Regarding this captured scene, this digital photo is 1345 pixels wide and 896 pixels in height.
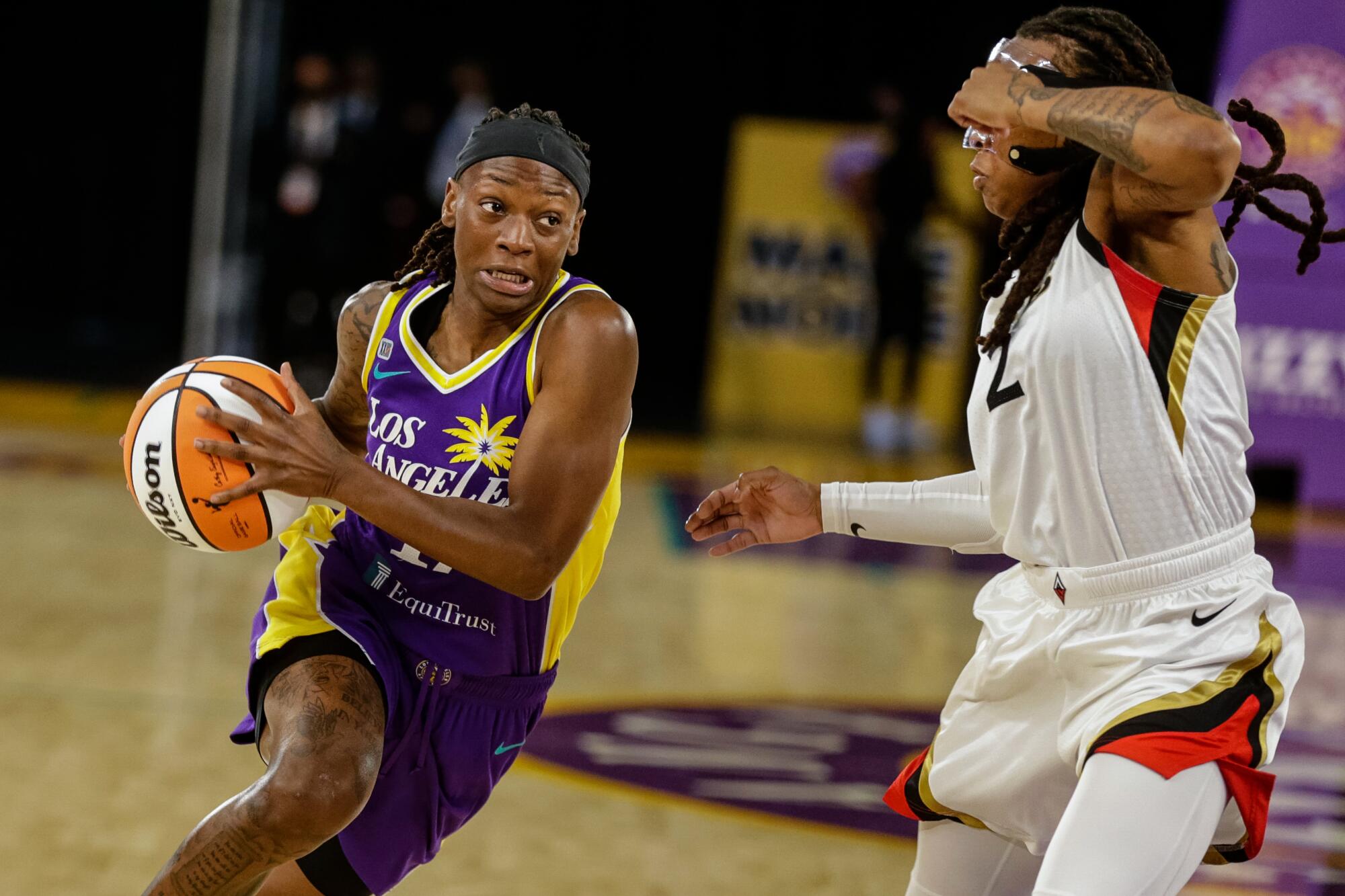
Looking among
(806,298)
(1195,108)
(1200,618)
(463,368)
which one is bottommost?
(806,298)

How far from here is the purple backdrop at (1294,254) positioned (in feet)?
33.1

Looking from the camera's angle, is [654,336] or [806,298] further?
[654,336]

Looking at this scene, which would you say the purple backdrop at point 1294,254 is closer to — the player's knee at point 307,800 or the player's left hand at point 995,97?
the player's left hand at point 995,97

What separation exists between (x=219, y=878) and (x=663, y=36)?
11368mm

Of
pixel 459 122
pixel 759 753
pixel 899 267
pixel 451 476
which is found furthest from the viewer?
pixel 459 122

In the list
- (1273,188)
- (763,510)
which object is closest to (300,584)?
(763,510)

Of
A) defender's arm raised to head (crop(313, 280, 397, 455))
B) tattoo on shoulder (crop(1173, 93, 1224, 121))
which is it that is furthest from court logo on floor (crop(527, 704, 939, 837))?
tattoo on shoulder (crop(1173, 93, 1224, 121))

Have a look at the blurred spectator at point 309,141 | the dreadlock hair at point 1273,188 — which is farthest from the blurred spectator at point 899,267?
the dreadlock hair at point 1273,188

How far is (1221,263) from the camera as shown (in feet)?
8.48

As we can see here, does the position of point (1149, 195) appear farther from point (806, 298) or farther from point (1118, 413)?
point (806, 298)

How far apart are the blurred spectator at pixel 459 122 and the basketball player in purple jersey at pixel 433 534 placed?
8756 millimetres

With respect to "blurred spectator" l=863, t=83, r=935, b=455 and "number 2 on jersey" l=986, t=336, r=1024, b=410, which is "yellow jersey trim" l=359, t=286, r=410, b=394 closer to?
"number 2 on jersey" l=986, t=336, r=1024, b=410

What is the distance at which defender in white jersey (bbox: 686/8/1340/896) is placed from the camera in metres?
2.44

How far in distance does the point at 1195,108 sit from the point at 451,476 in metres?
1.41
